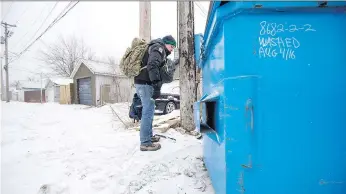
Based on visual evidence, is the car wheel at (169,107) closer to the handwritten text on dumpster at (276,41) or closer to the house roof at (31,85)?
the handwritten text on dumpster at (276,41)

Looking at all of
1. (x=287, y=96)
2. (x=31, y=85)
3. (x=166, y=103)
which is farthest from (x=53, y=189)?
(x=31, y=85)

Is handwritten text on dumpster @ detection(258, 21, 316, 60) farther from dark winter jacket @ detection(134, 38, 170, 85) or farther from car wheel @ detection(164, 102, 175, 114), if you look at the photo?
car wheel @ detection(164, 102, 175, 114)

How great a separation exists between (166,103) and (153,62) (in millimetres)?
6918

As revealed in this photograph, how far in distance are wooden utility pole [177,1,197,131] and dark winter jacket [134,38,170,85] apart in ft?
2.76

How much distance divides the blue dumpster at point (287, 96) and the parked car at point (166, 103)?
8.26 metres

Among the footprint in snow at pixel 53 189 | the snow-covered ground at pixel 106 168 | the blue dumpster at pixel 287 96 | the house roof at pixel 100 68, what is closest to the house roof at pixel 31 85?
the house roof at pixel 100 68

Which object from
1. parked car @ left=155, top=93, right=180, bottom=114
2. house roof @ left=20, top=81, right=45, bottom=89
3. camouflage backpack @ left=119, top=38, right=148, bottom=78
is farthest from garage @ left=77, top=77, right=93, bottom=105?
house roof @ left=20, top=81, right=45, bottom=89

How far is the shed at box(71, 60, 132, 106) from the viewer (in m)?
19.3

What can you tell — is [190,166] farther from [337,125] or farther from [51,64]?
[51,64]

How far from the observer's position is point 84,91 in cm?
2086

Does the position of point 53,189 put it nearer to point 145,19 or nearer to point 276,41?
point 276,41

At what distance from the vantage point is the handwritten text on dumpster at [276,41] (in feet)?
3.49

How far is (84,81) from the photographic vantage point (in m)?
20.8

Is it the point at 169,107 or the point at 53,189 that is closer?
the point at 53,189
